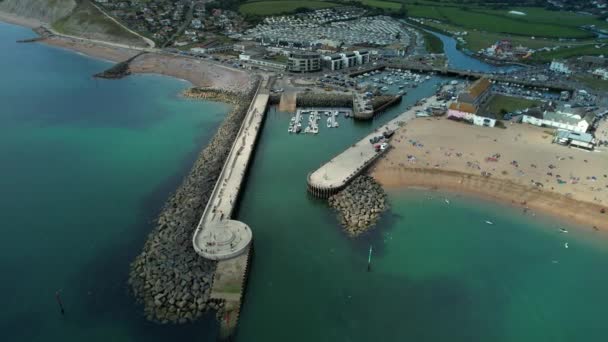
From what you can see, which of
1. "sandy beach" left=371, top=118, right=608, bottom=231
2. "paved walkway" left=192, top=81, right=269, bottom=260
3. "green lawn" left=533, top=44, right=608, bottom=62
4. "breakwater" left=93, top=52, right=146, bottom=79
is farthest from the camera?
"green lawn" left=533, top=44, right=608, bottom=62

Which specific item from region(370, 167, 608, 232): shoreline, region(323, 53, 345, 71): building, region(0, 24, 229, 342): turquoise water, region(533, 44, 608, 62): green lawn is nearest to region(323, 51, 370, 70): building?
region(323, 53, 345, 71): building

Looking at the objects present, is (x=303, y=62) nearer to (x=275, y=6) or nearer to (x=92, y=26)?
(x=92, y=26)

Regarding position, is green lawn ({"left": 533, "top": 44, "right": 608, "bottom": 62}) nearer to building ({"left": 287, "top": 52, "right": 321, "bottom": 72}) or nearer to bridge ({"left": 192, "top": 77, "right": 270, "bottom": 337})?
building ({"left": 287, "top": 52, "right": 321, "bottom": 72})

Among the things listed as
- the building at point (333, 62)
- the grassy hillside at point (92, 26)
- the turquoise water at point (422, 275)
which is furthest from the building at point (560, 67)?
the grassy hillside at point (92, 26)

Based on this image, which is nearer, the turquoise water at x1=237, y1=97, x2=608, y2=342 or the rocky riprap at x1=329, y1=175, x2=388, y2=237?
the turquoise water at x1=237, y1=97, x2=608, y2=342

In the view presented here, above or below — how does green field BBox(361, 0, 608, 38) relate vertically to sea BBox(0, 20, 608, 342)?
above

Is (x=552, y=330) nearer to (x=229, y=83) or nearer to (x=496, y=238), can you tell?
(x=496, y=238)

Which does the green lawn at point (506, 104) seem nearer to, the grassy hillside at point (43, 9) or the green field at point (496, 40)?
the green field at point (496, 40)

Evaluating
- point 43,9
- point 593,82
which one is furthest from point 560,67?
point 43,9
